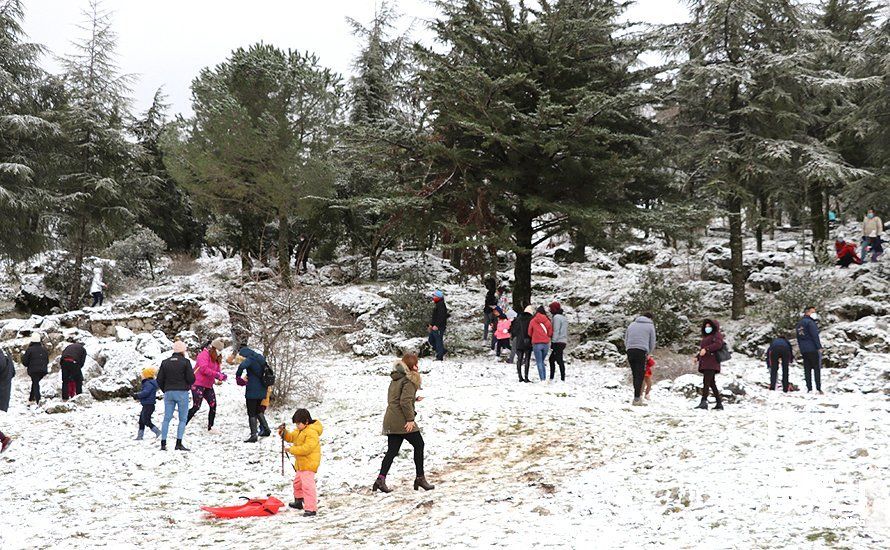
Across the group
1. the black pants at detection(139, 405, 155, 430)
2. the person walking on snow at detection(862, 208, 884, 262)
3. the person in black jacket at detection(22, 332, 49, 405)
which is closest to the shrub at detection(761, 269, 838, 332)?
the person walking on snow at detection(862, 208, 884, 262)

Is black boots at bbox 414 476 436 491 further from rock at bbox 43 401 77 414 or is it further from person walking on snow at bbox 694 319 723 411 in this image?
rock at bbox 43 401 77 414

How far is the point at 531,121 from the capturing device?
16922 millimetres

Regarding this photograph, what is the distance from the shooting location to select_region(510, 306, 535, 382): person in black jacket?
14.4 metres

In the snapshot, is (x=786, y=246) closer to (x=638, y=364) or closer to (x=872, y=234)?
(x=872, y=234)

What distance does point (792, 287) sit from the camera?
56.7 feet

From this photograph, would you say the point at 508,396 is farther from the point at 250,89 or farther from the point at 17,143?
the point at 17,143

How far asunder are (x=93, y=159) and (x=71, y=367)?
16316mm

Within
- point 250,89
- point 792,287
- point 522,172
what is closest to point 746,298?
point 792,287

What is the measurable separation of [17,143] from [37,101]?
224 centimetres

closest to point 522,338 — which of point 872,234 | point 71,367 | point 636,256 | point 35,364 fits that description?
point 71,367

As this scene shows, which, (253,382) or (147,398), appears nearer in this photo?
(253,382)

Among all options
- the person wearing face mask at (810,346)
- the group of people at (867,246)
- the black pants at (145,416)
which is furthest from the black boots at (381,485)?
the group of people at (867,246)

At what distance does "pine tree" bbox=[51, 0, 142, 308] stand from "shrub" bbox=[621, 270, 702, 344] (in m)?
22.0

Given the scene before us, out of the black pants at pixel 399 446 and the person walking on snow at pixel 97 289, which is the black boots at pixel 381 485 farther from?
the person walking on snow at pixel 97 289
